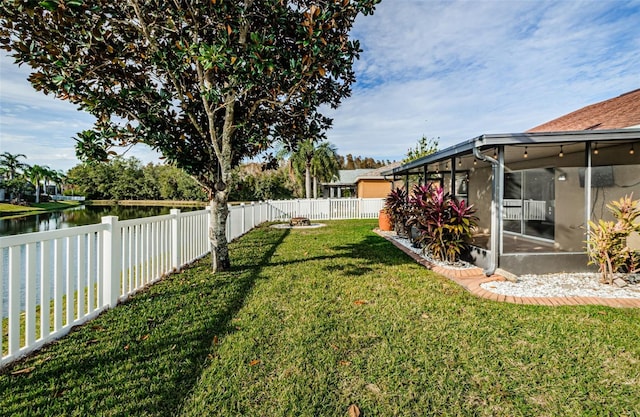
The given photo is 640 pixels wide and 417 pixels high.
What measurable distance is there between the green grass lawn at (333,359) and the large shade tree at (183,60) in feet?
8.23

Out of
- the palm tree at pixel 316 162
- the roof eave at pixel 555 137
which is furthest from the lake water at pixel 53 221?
the roof eave at pixel 555 137

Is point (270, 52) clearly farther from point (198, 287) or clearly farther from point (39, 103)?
point (39, 103)

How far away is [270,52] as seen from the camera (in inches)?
169

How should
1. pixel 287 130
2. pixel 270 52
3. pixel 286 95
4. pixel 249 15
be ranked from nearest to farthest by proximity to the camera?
pixel 270 52, pixel 249 15, pixel 286 95, pixel 287 130

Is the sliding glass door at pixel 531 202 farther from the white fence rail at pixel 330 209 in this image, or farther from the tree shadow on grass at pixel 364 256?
the white fence rail at pixel 330 209

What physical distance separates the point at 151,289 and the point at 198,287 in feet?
2.37

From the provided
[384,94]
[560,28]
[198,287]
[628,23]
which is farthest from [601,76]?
[198,287]

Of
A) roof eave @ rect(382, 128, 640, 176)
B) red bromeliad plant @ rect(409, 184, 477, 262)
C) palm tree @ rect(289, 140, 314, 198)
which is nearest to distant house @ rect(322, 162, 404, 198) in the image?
palm tree @ rect(289, 140, 314, 198)

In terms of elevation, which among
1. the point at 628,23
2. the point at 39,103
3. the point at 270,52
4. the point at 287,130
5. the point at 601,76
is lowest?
the point at 287,130

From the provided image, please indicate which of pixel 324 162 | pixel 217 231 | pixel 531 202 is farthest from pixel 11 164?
pixel 531 202

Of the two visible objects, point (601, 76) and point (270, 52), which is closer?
point (270, 52)

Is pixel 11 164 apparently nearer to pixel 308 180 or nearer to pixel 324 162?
pixel 308 180

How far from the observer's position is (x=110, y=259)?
3840 mm

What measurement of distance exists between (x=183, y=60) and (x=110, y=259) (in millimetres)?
3282
